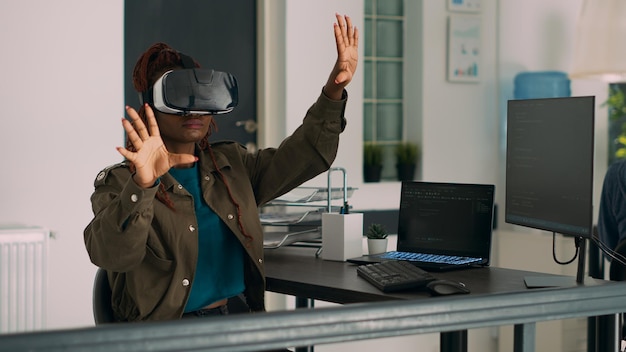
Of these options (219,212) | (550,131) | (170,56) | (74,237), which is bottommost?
(74,237)

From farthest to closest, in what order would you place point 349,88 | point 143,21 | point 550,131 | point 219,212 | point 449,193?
point 349,88
point 143,21
point 449,193
point 219,212
point 550,131

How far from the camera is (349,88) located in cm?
434

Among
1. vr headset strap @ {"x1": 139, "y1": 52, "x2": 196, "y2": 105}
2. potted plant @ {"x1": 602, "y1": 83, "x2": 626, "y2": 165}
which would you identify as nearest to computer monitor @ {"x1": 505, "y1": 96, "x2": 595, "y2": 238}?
vr headset strap @ {"x1": 139, "y1": 52, "x2": 196, "y2": 105}

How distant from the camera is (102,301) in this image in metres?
2.07

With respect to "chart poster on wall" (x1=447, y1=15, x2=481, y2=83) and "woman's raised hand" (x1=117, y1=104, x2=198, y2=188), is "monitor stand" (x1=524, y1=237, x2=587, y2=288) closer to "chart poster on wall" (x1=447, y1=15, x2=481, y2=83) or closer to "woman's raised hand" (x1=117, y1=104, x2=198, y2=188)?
"woman's raised hand" (x1=117, y1=104, x2=198, y2=188)

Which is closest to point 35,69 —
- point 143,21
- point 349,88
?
point 143,21

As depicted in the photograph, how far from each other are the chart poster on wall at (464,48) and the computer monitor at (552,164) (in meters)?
2.57

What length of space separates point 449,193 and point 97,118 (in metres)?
1.85

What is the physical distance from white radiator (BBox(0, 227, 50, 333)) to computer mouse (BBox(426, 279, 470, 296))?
6.59 ft

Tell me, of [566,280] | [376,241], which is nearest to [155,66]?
[376,241]

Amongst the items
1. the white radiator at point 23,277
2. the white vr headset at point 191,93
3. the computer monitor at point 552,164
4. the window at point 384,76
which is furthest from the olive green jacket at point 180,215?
the window at point 384,76

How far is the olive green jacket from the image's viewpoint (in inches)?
69.2

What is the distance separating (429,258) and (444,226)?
0.09 metres

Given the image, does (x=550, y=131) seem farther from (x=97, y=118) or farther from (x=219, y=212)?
(x=97, y=118)
